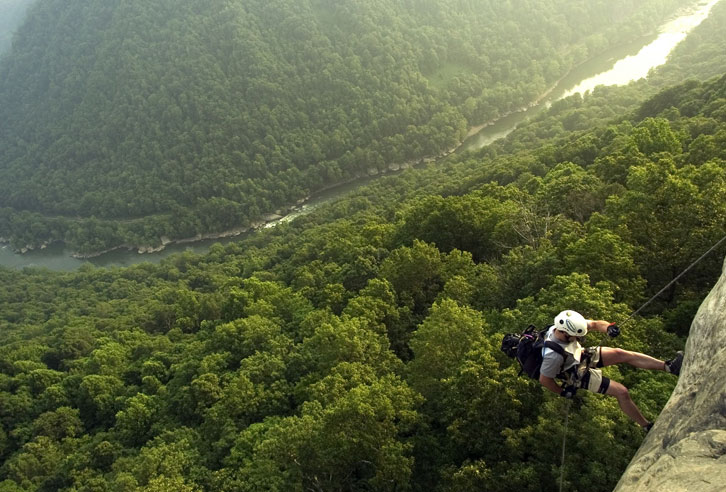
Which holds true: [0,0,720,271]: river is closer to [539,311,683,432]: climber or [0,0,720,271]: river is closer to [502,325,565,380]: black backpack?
[502,325,565,380]: black backpack

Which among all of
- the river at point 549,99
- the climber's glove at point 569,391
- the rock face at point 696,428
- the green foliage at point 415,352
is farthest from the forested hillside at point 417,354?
the river at point 549,99

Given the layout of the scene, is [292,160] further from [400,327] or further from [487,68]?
[400,327]

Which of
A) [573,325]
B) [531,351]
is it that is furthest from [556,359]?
[531,351]

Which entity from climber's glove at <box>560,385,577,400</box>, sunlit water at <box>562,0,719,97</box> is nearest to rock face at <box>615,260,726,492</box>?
climber's glove at <box>560,385,577,400</box>

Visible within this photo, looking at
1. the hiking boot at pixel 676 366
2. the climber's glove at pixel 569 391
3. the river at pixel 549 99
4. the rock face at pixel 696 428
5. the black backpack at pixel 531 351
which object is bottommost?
the river at pixel 549 99

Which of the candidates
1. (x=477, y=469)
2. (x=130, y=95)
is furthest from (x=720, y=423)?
(x=130, y=95)

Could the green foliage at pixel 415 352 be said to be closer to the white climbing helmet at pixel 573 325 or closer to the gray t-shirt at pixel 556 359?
the gray t-shirt at pixel 556 359

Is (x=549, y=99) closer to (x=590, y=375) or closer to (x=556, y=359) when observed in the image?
(x=590, y=375)
